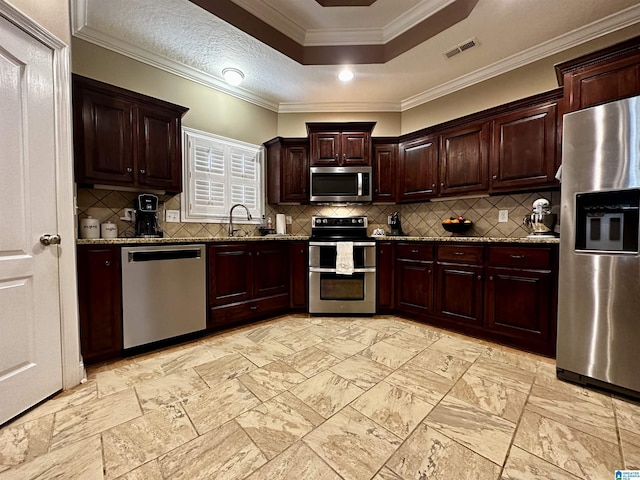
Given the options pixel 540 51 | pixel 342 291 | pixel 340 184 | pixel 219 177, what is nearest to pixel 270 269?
pixel 342 291

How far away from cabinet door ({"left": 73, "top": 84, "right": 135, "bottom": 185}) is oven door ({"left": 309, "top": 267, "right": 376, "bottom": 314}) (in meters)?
2.05

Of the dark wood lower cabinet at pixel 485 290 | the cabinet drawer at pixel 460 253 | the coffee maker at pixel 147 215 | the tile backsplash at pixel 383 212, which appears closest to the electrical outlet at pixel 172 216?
the tile backsplash at pixel 383 212

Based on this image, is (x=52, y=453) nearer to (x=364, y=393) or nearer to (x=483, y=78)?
(x=364, y=393)

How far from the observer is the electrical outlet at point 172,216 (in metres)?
2.82

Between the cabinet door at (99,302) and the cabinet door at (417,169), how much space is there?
10.0ft

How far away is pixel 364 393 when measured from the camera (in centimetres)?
163

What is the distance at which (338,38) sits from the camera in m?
2.71

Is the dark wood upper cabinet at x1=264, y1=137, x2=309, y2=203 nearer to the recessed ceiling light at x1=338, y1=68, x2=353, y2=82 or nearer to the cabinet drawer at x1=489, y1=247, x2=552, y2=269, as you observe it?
the recessed ceiling light at x1=338, y1=68, x2=353, y2=82

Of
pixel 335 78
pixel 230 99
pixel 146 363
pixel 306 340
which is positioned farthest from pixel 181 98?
pixel 306 340

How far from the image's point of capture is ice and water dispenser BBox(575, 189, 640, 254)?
62.9 inches

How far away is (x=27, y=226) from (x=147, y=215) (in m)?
1.10

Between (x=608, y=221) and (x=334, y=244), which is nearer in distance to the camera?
(x=608, y=221)

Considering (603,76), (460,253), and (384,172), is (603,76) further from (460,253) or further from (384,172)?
(384,172)

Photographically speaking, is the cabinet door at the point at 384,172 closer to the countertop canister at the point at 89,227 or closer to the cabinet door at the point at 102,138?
the cabinet door at the point at 102,138
